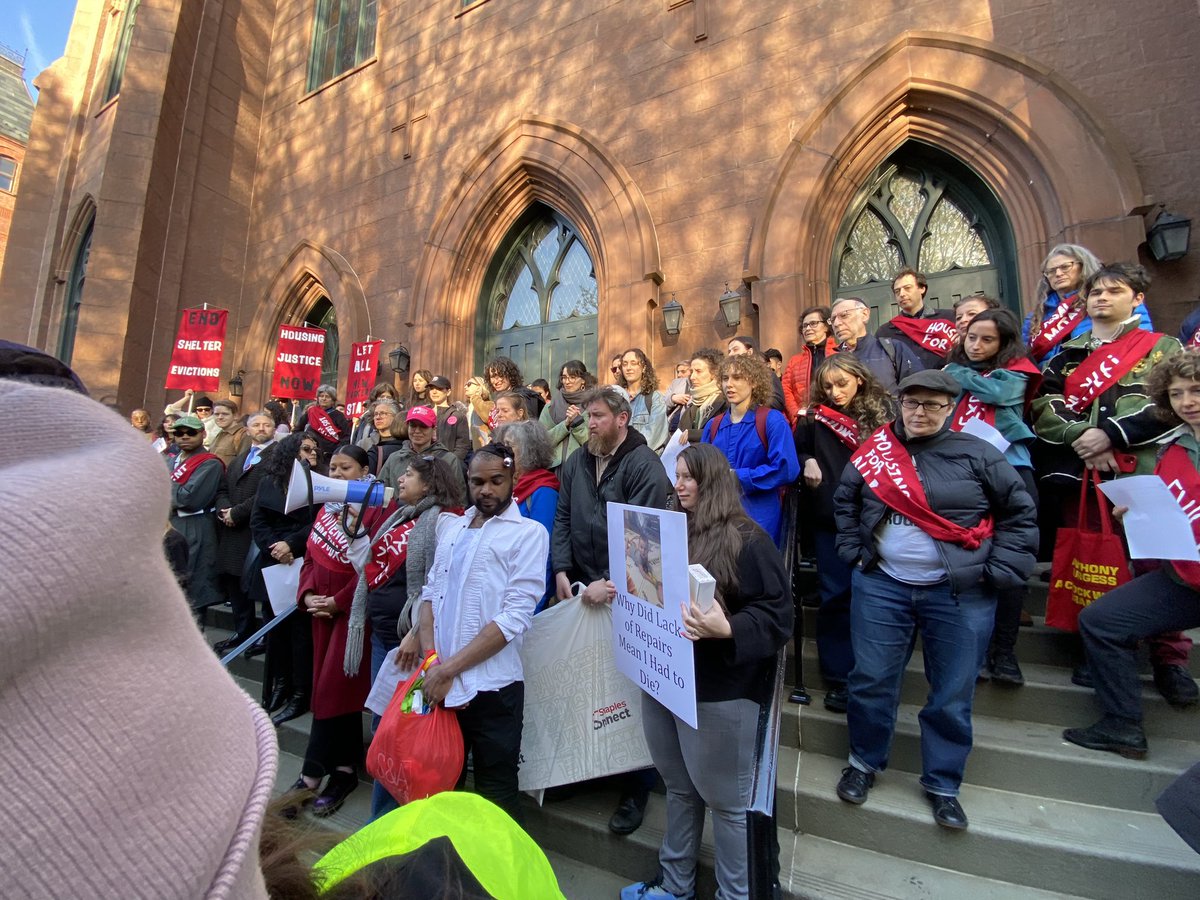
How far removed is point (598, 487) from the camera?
339 cm

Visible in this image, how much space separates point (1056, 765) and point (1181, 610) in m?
0.93

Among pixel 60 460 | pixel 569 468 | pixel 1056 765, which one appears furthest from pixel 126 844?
pixel 1056 765

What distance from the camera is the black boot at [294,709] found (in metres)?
4.36

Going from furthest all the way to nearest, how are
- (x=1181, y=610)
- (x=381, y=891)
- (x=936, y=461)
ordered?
(x=936, y=461) < (x=1181, y=610) < (x=381, y=891)

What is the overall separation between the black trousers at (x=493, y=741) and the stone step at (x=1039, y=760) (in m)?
1.65

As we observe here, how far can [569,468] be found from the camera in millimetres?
3584

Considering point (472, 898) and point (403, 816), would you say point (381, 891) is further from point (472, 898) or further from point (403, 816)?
point (403, 816)

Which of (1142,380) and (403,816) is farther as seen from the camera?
(1142,380)

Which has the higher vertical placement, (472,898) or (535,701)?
(472,898)

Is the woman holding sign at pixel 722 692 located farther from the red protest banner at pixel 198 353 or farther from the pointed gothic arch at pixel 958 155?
the red protest banner at pixel 198 353

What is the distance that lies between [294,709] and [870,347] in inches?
198

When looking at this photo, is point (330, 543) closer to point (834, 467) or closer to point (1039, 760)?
point (834, 467)

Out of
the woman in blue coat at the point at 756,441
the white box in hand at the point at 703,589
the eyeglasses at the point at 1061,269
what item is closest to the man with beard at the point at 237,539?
the woman in blue coat at the point at 756,441

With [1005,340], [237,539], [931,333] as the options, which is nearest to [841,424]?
[1005,340]
